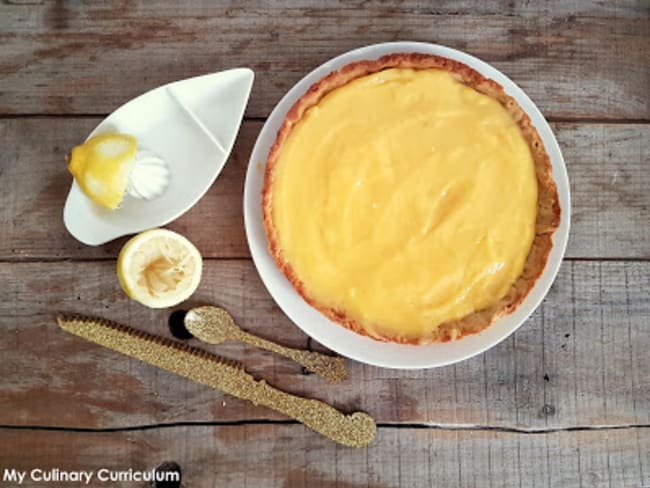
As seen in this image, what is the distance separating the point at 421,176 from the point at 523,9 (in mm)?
721

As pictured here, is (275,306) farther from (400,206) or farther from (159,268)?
(400,206)

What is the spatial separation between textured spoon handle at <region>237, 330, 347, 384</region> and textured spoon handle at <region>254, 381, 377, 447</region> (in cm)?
9

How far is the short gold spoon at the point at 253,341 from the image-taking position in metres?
2.07

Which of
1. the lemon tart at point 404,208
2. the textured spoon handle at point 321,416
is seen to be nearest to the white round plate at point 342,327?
the lemon tart at point 404,208

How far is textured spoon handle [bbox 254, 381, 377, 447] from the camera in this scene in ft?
6.78

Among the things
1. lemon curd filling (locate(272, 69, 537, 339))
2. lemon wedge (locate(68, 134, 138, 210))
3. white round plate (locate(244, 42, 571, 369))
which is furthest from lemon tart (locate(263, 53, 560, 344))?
lemon wedge (locate(68, 134, 138, 210))

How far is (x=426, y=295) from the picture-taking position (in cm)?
184

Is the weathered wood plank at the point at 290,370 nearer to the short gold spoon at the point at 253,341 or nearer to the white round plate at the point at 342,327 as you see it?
the short gold spoon at the point at 253,341

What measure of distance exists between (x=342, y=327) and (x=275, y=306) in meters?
0.25

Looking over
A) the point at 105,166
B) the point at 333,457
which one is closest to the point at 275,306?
the point at 333,457

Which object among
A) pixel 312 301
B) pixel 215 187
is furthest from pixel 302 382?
pixel 215 187

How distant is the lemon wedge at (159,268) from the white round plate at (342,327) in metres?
0.18

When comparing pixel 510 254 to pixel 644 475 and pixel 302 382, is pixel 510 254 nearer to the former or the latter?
pixel 302 382

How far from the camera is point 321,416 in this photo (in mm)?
2066
